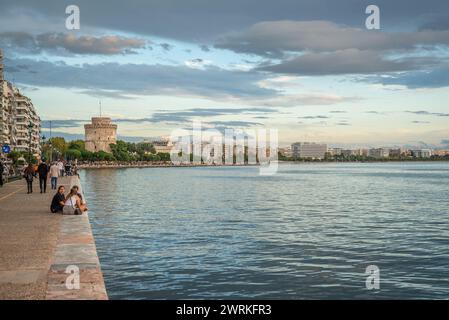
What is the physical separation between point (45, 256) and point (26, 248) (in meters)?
1.19

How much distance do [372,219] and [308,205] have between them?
8524 mm

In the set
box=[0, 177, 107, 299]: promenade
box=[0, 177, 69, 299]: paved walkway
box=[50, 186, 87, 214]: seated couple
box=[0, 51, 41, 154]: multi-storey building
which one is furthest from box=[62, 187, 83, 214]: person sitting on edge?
box=[0, 51, 41, 154]: multi-storey building

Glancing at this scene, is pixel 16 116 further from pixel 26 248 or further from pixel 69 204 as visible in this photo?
pixel 26 248

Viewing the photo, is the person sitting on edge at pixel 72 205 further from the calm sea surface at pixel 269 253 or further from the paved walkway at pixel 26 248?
the calm sea surface at pixel 269 253

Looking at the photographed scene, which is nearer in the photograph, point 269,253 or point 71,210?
point 269,253

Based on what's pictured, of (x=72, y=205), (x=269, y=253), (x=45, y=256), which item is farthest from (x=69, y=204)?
(x=45, y=256)

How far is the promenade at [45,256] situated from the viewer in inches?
350

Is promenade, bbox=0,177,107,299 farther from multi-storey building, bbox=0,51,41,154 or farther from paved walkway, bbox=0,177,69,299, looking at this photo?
multi-storey building, bbox=0,51,41,154

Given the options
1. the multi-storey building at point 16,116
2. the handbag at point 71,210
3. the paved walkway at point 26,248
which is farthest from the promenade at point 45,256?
the multi-storey building at point 16,116

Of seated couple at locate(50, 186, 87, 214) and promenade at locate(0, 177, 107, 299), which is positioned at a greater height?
seated couple at locate(50, 186, 87, 214)

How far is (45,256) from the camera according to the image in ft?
38.2

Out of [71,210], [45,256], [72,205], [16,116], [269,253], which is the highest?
[16,116]

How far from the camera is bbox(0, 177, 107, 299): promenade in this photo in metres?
8.88
